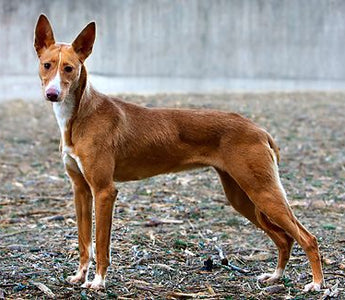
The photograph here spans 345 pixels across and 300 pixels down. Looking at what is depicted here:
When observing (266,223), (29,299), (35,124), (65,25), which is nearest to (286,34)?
(65,25)

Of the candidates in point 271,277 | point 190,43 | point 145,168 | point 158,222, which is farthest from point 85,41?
point 190,43

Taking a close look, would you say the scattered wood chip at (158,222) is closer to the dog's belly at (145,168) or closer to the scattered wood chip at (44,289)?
the dog's belly at (145,168)

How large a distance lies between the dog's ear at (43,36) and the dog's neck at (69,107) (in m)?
0.27

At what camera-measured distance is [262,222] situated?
16.2ft

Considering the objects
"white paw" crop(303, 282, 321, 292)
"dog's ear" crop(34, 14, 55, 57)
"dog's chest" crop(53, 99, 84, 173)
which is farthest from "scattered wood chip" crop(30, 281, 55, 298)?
"white paw" crop(303, 282, 321, 292)

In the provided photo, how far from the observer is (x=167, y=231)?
6117mm

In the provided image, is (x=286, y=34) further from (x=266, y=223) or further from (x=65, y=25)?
(x=266, y=223)

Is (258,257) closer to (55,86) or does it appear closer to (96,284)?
(96,284)

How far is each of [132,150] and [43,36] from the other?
3.00 feet

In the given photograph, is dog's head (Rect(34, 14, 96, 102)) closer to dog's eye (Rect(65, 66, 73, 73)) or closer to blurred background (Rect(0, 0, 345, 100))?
dog's eye (Rect(65, 66, 73, 73))

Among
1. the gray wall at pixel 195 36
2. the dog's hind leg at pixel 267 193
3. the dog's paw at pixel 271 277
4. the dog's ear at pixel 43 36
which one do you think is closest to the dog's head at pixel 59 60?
the dog's ear at pixel 43 36

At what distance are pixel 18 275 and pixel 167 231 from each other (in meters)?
1.64

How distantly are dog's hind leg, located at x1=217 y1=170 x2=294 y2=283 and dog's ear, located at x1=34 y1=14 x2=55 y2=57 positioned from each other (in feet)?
4.62

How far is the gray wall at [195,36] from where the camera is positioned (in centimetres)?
1280
